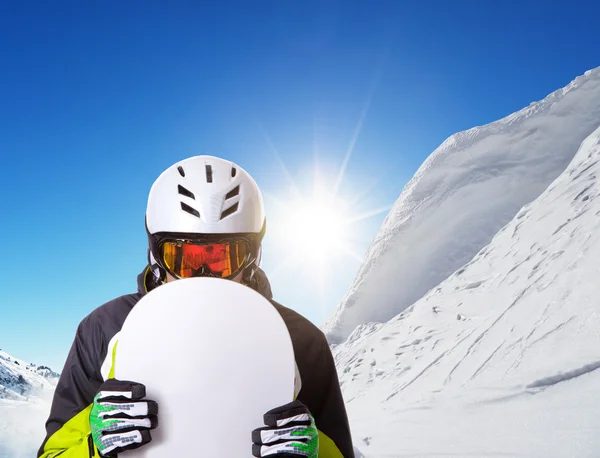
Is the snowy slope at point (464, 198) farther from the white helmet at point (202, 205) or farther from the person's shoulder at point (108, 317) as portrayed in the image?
the person's shoulder at point (108, 317)

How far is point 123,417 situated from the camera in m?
1.66

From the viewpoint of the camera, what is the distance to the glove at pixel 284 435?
1.69 m

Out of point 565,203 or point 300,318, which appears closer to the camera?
point 300,318

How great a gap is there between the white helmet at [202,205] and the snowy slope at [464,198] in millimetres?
28756

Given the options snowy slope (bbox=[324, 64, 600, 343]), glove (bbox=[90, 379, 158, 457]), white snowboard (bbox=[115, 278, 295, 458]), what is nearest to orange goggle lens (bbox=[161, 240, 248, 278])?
white snowboard (bbox=[115, 278, 295, 458])

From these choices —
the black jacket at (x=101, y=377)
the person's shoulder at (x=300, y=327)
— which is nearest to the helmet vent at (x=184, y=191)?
the black jacket at (x=101, y=377)

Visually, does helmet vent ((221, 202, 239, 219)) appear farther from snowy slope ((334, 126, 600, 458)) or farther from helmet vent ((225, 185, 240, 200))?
snowy slope ((334, 126, 600, 458))

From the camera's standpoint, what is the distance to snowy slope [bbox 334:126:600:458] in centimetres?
775

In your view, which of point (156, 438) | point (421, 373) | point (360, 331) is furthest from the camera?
point (360, 331)

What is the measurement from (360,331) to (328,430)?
88.2 ft

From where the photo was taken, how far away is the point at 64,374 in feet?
8.63

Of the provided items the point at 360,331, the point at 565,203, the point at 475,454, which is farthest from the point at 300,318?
the point at 360,331

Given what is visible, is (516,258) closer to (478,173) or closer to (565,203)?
(565,203)

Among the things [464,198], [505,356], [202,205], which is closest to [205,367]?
[202,205]
